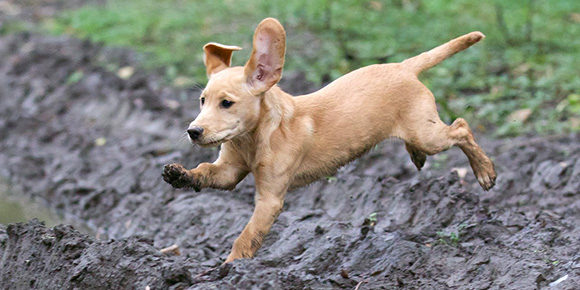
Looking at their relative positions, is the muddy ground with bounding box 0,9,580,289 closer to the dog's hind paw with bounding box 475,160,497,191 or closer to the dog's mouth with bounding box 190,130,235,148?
the dog's hind paw with bounding box 475,160,497,191

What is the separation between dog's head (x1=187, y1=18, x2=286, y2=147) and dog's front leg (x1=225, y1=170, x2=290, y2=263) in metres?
0.36

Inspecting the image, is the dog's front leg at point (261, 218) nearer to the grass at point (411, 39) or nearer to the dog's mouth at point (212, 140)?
the dog's mouth at point (212, 140)

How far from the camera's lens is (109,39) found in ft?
35.9

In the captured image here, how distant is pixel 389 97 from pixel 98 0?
9.81m

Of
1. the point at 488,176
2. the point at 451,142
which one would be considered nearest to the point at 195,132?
the point at 451,142

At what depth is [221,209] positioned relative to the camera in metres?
6.31

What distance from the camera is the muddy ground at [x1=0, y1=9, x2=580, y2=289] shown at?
4.47 meters

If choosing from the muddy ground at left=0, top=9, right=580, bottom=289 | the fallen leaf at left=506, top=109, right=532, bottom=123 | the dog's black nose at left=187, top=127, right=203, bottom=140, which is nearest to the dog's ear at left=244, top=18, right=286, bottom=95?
the dog's black nose at left=187, top=127, right=203, bottom=140

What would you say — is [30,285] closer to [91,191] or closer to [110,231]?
[110,231]

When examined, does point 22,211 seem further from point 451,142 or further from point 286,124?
point 451,142

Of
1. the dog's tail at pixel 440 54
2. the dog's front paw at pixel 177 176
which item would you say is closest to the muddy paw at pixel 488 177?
the dog's tail at pixel 440 54

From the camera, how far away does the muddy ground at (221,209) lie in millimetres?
4473

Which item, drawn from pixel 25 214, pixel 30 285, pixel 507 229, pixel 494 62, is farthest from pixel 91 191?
pixel 494 62

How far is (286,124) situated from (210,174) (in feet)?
1.78
